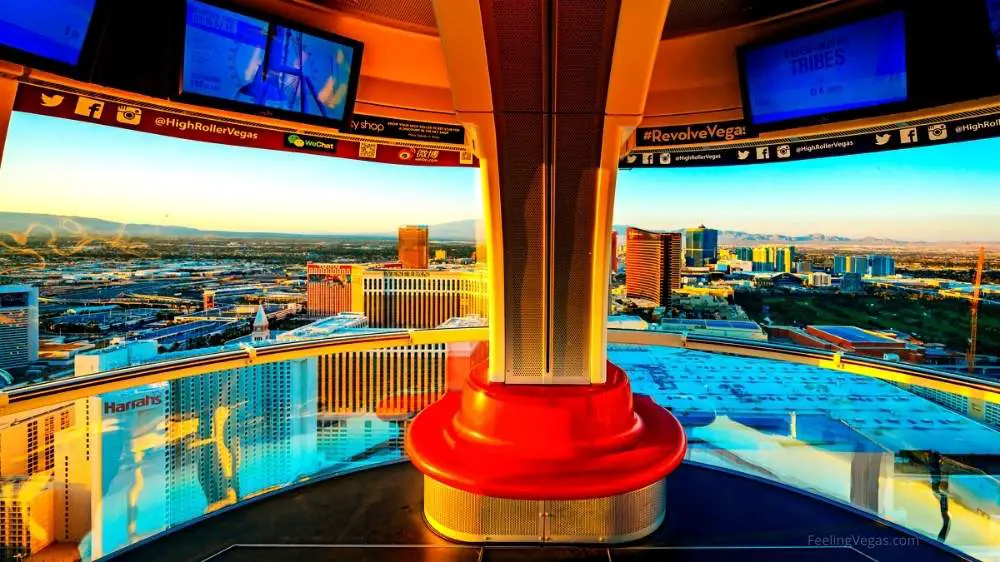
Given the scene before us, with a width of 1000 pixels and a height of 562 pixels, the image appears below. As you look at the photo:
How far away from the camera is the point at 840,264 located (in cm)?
488

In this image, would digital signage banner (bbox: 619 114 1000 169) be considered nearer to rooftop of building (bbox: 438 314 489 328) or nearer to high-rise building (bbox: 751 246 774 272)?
high-rise building (bbox: 751 246 774 272)

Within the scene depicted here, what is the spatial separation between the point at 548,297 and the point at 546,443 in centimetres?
115

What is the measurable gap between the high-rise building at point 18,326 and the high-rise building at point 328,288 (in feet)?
7.08

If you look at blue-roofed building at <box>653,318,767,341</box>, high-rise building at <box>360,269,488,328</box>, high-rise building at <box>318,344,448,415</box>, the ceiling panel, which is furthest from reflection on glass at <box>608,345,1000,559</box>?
the ceiling panel

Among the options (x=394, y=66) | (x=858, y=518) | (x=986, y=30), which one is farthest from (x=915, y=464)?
(x=394, y=66)

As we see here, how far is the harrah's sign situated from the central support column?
266 cm

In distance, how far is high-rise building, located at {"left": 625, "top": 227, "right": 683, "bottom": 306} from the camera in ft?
17.5

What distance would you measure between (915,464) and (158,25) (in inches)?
308

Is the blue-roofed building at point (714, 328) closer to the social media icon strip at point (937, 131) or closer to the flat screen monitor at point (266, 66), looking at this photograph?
the social media icon strip at point (937, 131)

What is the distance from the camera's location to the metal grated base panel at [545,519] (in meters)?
3.08

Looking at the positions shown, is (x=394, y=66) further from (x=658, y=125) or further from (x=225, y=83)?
(x=658, y=125)

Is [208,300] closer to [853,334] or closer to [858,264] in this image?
[853,334]

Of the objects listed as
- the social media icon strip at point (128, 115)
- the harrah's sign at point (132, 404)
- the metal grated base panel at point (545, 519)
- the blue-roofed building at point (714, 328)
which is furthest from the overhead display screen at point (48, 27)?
the blue-roofed building at point (714, 328)

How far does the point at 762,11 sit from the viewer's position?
359 centimetres
